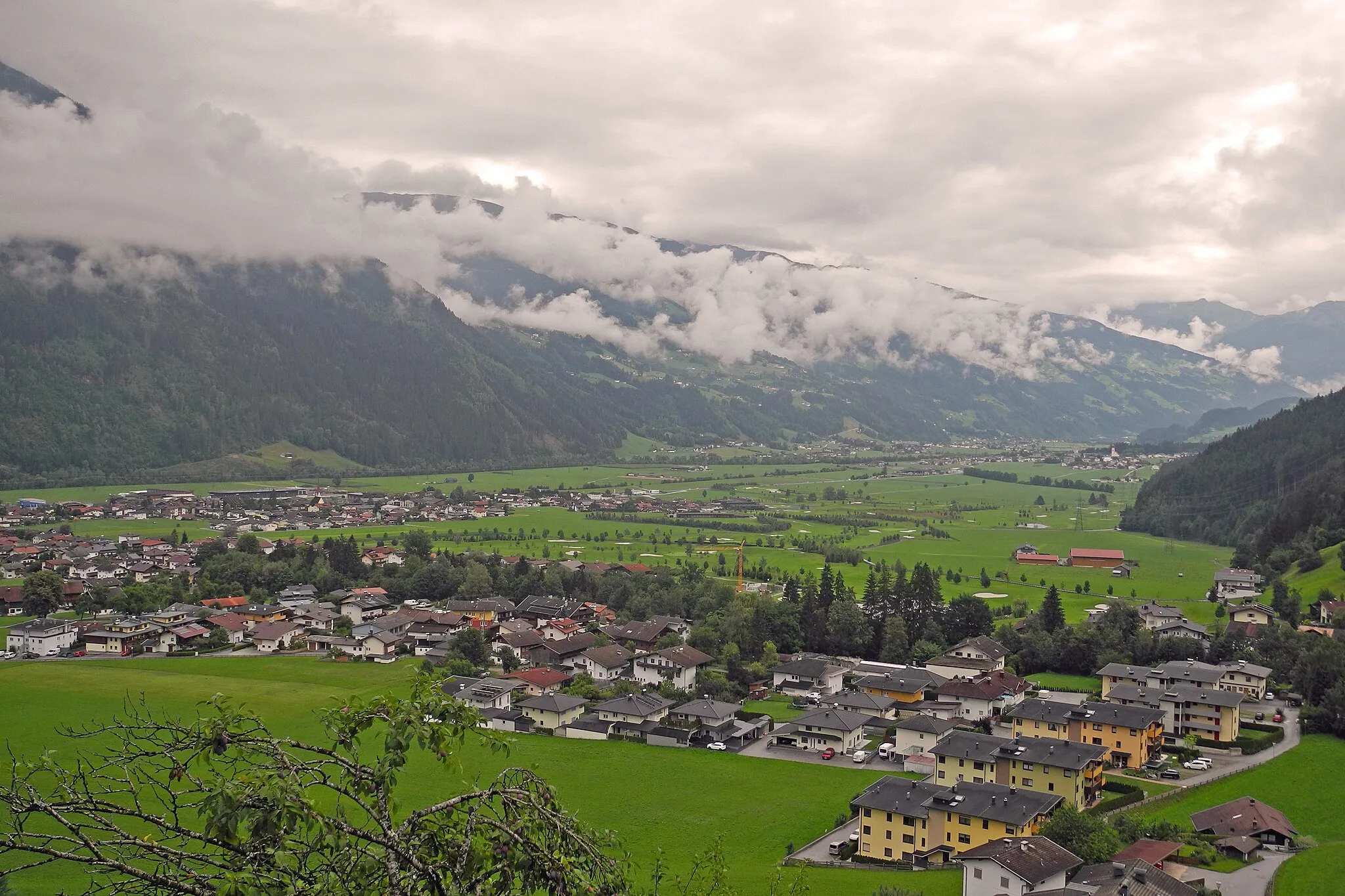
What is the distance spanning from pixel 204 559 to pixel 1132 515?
86.9 metres

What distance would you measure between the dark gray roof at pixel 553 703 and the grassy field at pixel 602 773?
1644 millimetres

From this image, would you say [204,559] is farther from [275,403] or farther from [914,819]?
[275,403]

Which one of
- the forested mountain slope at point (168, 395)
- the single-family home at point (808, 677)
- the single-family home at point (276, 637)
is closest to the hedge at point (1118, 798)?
the single-family home at point (808, 677)

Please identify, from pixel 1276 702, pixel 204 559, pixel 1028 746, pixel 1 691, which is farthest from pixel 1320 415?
pixel 1 691

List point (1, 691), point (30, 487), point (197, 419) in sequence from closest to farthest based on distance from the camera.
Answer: point (1, 691) → point (30, 487) → point (197, 419)

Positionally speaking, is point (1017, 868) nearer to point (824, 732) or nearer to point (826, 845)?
point (826, 845)

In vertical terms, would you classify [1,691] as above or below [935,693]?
below

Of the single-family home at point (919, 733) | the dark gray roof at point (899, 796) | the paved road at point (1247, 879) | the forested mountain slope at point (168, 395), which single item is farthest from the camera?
the forested mountain slope at point (168, 395)

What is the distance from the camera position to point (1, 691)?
44.0 m

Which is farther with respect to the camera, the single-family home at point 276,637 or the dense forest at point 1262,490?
the dense forest at point 1262,490

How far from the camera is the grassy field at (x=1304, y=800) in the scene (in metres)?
26.0

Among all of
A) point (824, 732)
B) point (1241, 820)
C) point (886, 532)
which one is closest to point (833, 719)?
point (824, 732)

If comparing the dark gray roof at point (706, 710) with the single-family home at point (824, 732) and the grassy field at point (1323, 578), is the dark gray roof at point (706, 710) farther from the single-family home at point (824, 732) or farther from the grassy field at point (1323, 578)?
the grassy field at point (1323, 578)

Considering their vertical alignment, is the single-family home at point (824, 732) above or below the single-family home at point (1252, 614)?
below
